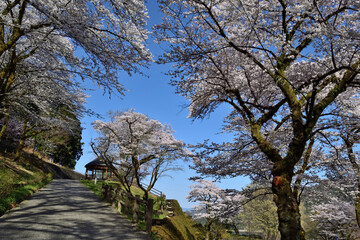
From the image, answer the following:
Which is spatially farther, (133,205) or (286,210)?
(133,205)

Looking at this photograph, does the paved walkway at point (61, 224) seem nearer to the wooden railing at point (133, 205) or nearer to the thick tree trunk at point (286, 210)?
the wooden railing at point (133, 205)

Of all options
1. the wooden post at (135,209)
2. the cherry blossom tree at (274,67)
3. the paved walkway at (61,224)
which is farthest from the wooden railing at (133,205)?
the cherry blossom tree at (274,67)

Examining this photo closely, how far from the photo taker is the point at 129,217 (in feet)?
32.4

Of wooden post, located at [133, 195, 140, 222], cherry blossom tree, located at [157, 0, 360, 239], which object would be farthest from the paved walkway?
cherry blossom tree, located at [157, 0, 360, 239]

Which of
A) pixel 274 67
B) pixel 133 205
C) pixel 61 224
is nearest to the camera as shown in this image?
pixel 274 67

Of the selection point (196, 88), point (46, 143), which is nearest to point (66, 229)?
point (196, 88)

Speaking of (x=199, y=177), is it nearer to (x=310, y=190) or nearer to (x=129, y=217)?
(x=129, y=217)

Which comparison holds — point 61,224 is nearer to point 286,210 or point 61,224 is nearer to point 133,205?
point 133,205

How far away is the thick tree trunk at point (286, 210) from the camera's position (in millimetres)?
5281

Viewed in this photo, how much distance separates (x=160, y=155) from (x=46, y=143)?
1840cm

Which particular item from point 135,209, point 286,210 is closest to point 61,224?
point 135,209

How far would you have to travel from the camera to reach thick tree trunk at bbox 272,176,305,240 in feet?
17.3

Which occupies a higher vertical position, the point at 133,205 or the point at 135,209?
the point at 133,205

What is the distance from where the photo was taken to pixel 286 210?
17.9 ft
